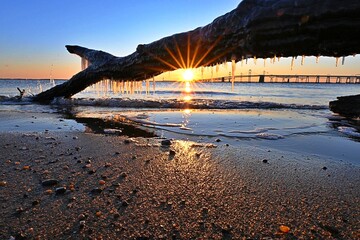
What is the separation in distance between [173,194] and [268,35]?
2.17 meters

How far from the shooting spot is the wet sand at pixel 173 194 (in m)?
1.83

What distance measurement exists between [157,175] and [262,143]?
250 centimetres

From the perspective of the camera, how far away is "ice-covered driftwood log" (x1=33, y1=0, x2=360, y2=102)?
8.50ft

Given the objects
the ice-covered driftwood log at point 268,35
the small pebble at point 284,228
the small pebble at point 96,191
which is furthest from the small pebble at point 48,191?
the ice-covered driftwood log at point 268,35

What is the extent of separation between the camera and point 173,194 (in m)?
2.41

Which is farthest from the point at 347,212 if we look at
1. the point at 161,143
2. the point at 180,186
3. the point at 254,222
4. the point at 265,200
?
the point at 161,143

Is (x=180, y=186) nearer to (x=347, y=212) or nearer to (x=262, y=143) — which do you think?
(x=347, y=212)

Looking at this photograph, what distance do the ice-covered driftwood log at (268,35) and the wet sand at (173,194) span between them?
4.86 feet

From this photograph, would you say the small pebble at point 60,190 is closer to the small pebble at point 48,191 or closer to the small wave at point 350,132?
the small pebble at point 48,191

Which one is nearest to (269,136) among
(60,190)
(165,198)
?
(165,198)

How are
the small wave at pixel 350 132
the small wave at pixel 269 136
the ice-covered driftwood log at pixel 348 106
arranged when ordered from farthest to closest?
the ice-covered driftwood log at pixel 348 106, the small wave at pixel 350 132, the small wave at pixel 269 136

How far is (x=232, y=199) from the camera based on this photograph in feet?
7.66

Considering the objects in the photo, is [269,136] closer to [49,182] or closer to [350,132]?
[350,132]

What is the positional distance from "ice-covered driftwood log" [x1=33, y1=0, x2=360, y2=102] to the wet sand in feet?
4.86
